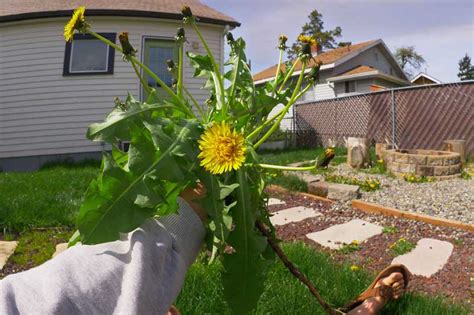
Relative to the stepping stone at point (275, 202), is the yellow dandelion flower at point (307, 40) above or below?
above

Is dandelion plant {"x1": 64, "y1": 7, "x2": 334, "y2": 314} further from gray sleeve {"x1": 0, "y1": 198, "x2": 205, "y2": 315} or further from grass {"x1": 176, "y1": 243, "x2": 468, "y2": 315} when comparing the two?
grass {"x1": 176, "y1": 243, "x2": 468, "y2": 315}

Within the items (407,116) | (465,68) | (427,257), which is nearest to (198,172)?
(427,257)

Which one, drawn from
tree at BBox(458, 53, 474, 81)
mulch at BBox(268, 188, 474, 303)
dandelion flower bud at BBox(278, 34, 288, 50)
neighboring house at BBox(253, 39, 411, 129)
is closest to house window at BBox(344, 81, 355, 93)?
neighboring house at BBox(253, 39, 411, 129)

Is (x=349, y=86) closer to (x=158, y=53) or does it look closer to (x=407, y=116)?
(x=407, y=116)

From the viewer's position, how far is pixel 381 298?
2006 millimetres

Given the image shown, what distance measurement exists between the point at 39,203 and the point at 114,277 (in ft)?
12.9

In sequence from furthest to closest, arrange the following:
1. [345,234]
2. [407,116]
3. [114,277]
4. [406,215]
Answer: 1. [407,116]
2. [406,215]
3. [345,234]
4. [114,277]

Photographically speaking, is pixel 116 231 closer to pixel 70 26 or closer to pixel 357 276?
pixel 70 26

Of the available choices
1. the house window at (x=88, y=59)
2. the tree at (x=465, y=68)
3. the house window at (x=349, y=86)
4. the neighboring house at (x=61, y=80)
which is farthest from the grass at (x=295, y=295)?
the tree at (x=465, y=68)

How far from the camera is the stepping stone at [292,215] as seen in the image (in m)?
4.39

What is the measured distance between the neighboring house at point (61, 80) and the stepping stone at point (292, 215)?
19.7 ft

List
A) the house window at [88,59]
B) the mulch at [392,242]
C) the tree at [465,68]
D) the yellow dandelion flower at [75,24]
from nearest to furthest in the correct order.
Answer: the yellow dandelion flower at [75,24], the mulch at [392,242], the house window at [88,59], the tree at [465,68]

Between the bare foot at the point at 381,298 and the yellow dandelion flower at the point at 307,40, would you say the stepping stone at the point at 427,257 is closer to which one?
the bare foot at the point at 381,298

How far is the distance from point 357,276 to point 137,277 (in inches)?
77.9
